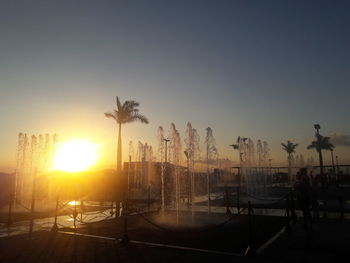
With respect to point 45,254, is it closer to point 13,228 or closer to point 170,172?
point 13,228

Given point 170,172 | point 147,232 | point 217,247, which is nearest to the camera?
point 217,247

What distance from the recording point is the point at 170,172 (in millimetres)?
38344

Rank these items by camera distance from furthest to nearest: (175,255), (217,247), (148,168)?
(148,168) < (217,247) < (175,255)

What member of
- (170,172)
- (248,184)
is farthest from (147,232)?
(248,184)

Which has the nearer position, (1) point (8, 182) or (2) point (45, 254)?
(2) point (45, 254)

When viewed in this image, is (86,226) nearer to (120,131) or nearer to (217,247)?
(217,247)

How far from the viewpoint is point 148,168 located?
5228 cm

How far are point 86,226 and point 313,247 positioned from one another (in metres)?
9.27

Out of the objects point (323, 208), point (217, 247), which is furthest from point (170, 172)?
point (217, 247)

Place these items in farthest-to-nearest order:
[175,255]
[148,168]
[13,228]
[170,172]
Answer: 1. [148,168]
2. [170,172]
3. [13,228]
4. [175,255]

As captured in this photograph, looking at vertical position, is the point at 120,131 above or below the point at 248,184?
above

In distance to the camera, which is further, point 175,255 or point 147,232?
point 147,232

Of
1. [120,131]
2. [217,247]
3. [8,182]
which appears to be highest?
[120,131]

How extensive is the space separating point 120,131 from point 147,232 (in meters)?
12.9
